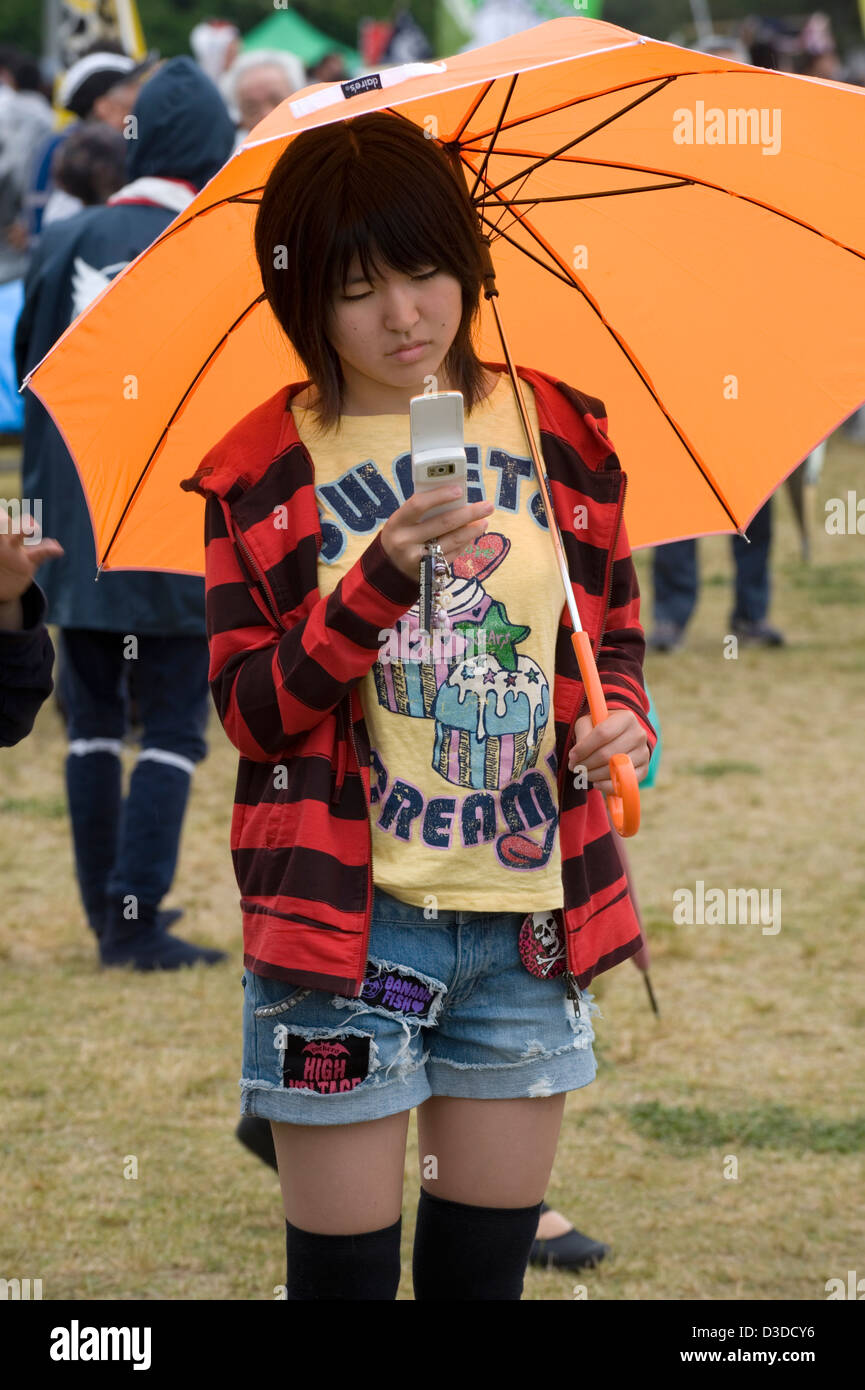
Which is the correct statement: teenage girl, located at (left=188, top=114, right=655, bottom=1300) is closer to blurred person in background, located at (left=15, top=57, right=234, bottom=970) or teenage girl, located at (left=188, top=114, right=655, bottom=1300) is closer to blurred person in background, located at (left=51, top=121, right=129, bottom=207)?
blurred person in background, located at (left=15, top=57, right=234, bottom=970)

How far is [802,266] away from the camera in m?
2.45

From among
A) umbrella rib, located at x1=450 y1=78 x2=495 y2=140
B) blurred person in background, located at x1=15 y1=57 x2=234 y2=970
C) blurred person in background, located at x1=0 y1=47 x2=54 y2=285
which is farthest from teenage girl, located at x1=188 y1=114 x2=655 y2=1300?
blurred person in background, located at x1=0 y1=47 x2=54 y2=285

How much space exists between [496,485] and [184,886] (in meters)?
3.79

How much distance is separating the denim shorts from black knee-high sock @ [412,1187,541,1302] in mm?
162

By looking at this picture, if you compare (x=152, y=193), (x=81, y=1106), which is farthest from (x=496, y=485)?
(x=152, y=193)

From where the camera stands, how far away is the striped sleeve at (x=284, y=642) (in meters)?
1.92

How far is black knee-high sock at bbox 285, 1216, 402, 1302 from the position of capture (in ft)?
6.79

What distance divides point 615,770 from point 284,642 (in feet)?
1.29

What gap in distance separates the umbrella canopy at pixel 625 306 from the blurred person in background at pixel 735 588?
5.99 metres

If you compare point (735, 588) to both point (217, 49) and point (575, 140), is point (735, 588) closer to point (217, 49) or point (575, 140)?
point (217, 49)

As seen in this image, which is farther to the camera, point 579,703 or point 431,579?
point 579,703

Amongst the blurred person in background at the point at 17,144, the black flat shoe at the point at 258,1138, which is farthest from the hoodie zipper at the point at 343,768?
the blurred person in background at the point at 17,144

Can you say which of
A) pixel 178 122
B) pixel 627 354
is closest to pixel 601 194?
pixel 627 354

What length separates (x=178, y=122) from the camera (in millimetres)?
4484
